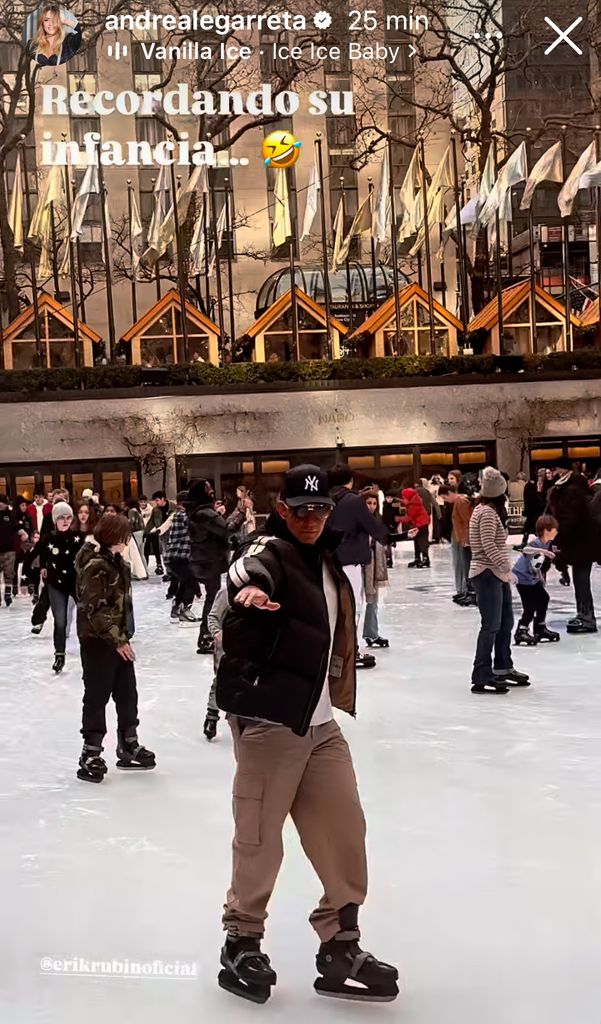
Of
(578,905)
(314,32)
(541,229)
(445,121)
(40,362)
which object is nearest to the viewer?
(578,905)

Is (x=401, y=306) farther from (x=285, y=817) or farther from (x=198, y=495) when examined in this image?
(x=285, y=817)

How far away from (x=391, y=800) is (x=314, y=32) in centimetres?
3701

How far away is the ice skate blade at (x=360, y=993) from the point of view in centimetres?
373

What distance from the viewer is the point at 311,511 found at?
385cm

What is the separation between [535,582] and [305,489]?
753cm

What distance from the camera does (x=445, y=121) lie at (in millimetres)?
44969

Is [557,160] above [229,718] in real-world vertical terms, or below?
above

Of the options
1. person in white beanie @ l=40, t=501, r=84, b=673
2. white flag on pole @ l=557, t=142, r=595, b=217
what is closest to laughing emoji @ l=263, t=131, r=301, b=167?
white flag on pole @ l=557, t=142, r=595, b=217

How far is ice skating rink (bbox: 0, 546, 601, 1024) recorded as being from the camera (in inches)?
149

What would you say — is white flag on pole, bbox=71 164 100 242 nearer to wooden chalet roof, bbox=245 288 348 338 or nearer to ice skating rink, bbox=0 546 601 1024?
wooden chalet roof, bbox=245 288 348 338

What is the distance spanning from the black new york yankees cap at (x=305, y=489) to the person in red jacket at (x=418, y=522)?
15.6 m

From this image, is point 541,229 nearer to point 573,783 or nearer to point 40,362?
point 40,362

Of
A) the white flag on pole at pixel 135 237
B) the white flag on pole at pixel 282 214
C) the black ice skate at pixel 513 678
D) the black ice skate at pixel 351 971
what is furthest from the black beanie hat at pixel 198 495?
the white flag on pole at pixel 135 237

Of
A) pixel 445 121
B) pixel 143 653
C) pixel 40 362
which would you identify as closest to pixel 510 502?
pixel 40 362
